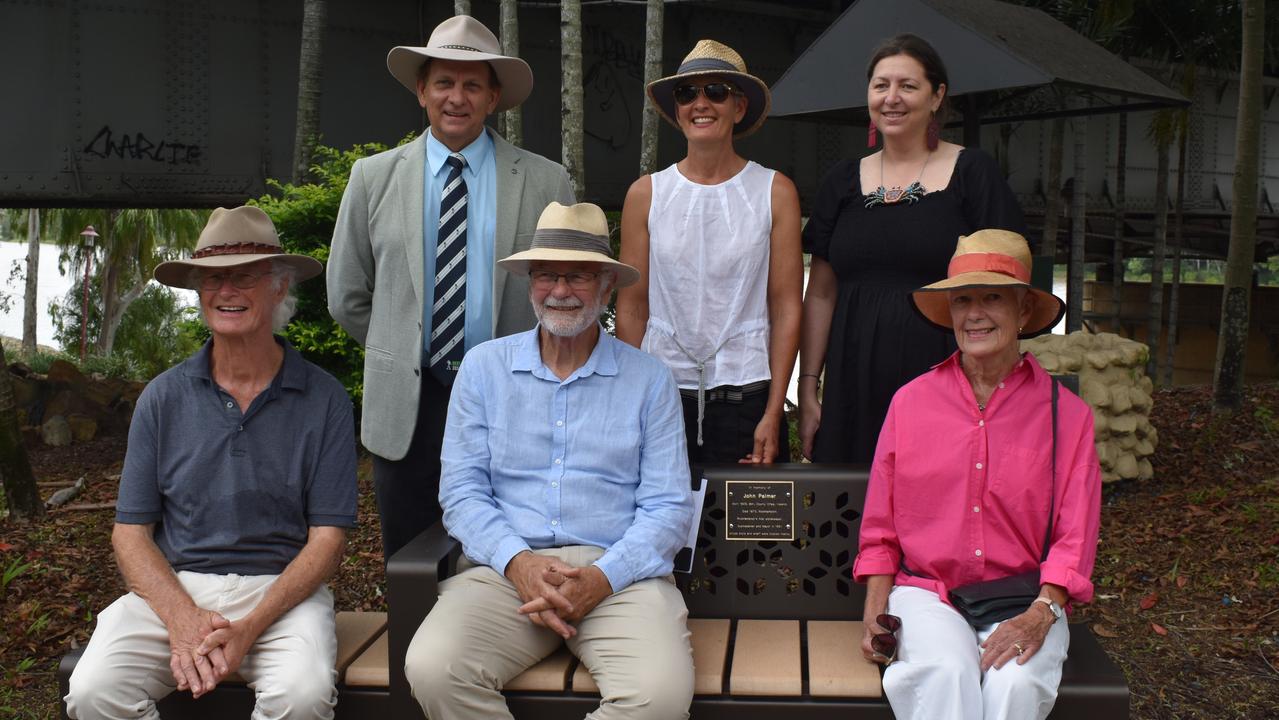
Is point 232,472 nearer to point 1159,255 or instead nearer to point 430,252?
point 430,252

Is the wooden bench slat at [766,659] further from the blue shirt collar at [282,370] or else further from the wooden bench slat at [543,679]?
the blue shirt collar at [282,370]

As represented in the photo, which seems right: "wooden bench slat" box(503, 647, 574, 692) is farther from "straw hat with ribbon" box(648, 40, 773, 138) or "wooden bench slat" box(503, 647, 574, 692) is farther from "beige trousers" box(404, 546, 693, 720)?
"straw hat with ribbon" box(648, 40, 773, 138)

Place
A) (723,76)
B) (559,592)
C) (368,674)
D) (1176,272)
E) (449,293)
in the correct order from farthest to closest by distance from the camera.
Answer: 1. (1176,272)
2. (449,293)
3. (723,76)
4. (368,674)
5. (559,592)

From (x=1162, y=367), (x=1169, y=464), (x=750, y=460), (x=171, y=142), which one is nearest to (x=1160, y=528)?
(x=1169, y=464)

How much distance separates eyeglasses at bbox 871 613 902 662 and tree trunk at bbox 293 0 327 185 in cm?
788

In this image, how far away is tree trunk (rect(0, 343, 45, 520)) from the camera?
6.67 m

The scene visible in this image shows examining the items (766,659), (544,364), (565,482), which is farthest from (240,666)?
(766,659)

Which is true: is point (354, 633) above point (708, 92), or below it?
below

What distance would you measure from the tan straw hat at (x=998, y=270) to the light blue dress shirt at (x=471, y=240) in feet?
4.64

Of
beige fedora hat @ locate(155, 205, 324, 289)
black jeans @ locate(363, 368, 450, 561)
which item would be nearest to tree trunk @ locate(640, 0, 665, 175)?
black jeans @ locate(363, 368, 450, 561)

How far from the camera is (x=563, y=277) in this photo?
3246 mm

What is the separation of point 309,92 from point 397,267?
22.0 ft

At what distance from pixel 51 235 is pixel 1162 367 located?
2727cm

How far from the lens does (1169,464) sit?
9.39 meters
